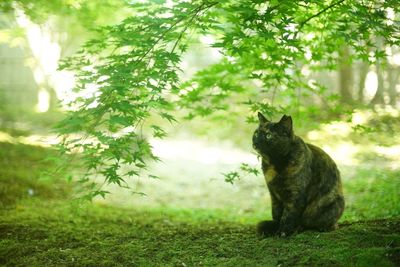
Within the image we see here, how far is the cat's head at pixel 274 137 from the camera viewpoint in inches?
144

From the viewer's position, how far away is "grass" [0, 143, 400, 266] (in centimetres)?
329

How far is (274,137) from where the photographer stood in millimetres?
3658

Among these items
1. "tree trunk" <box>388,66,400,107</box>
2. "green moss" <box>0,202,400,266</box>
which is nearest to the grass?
"green moss" <box>0,202,400,266</box>

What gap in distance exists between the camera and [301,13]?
4.14 metres

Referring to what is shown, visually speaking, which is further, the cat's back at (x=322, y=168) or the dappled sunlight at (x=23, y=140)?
the dappled sunlight at (x=23, y=140)

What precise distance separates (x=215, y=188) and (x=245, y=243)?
20.4ft

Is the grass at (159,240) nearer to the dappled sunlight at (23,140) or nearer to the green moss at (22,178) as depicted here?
the green moss at (22,178)

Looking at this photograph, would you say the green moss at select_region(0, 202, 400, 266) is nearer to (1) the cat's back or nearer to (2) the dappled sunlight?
(1) the cat's back

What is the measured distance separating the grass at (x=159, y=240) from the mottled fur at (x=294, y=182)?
0.17 m

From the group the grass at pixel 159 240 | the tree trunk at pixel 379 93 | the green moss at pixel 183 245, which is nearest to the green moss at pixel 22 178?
the grass at pixel 159 240

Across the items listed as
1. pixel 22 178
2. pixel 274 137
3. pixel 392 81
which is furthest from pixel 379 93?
pixel 22 178

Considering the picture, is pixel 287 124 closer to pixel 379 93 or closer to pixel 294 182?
pixel 294 182

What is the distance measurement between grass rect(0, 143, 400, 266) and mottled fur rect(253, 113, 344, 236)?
174 mm

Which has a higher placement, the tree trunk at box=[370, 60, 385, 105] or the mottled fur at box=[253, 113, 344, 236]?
the tree trunk at box=[370, 60, 385, 105]
